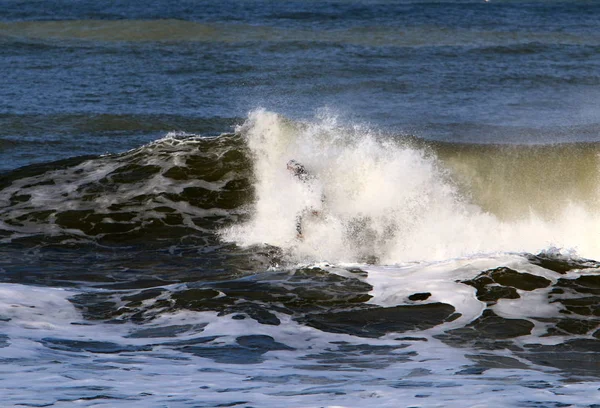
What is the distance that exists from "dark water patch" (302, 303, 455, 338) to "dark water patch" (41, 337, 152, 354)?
147 centimetres

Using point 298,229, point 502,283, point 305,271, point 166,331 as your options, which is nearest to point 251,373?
point 166,331

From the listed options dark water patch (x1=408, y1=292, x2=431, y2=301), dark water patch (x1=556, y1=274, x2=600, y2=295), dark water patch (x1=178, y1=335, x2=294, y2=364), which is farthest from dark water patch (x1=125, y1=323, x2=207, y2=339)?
dark water patch (x1=556, y1=274, x2=600, y2=295)

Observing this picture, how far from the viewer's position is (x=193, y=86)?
2102 cm

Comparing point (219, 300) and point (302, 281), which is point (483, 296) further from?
point (219, 300)

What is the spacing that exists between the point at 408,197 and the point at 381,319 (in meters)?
4.09

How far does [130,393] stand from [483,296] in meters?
3.42

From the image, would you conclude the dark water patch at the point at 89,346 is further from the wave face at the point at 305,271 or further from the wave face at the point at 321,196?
the wave face at the point at 321,196

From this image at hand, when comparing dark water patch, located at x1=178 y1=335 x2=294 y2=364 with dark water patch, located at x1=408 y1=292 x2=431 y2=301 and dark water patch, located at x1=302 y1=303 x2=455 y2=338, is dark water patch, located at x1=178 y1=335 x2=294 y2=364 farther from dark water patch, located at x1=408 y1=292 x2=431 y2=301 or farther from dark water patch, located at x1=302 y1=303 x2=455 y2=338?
dark water patch, located at x1=408 y1=292 x2=431 y2=301

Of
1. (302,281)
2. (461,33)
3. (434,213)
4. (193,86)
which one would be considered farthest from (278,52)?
(302,281)

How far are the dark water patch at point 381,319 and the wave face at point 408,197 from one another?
235cm

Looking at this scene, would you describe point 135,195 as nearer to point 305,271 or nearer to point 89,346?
point 305,271

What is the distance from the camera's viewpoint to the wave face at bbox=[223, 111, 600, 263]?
10836 millimetres

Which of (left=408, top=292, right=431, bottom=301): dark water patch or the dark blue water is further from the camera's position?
the dark blue water

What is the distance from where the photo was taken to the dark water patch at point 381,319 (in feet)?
24.9
